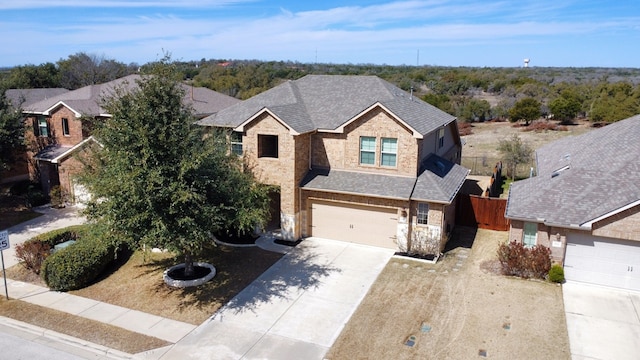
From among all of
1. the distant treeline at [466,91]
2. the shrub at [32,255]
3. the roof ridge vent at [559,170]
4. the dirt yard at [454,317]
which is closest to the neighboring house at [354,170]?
the dirt yard at [454,317]

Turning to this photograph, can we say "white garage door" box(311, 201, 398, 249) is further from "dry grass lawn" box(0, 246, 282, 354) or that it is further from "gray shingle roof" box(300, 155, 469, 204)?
"dry grass lawn" box(0, 246, 282, 354)

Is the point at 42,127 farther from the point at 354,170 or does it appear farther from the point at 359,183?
the point at 359,183

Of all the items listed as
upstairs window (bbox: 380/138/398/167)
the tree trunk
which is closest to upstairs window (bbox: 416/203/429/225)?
upstairs window (bbox: 380/138/398/167)

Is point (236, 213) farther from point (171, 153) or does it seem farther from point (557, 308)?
point (557, 308)

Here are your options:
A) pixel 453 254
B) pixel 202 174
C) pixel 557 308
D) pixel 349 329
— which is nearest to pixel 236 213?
pixel 202 174

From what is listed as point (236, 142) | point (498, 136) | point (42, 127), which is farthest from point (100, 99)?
point (498, 136)

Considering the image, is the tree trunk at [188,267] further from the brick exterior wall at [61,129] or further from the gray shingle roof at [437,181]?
the brick exterior wall at [61,129]
